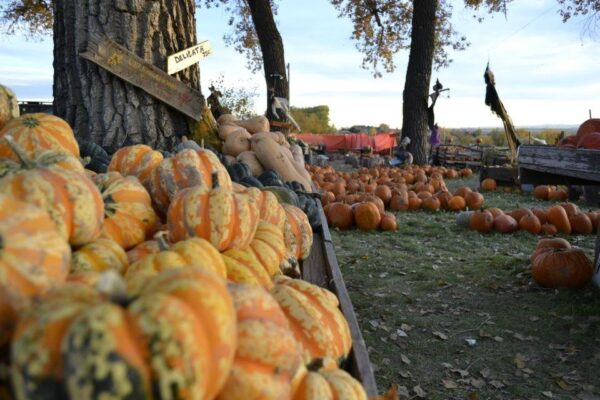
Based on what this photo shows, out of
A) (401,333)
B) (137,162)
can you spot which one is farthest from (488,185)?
(137,162)

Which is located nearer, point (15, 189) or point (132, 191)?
point (15, 189)

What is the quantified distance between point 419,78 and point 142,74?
13867mm

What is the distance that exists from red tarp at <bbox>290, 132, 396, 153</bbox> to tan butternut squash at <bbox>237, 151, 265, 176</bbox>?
24.3m

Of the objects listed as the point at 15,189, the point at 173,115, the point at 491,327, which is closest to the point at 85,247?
the point at 15,189

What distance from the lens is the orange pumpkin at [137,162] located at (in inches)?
90.4

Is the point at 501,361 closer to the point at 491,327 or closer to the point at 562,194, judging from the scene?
the point at 491,327

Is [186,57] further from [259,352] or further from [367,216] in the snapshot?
[367,216]

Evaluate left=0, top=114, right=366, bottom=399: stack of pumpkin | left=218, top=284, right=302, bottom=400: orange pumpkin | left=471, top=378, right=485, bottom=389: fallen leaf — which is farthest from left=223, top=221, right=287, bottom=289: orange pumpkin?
left=471, top=378, right=485, bottom=389: fallen leaf

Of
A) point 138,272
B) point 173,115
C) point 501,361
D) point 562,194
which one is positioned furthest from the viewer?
point 562,194

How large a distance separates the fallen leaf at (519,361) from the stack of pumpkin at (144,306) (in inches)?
98.9

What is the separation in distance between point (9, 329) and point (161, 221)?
3.85 ft

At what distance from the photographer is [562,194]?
11.1 metres

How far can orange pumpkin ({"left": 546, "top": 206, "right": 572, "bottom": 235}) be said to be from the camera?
288 inches

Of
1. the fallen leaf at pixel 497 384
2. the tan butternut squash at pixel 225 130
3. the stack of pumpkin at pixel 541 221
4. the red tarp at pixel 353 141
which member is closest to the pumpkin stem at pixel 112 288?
the fallen leaf at pixel 497 384
